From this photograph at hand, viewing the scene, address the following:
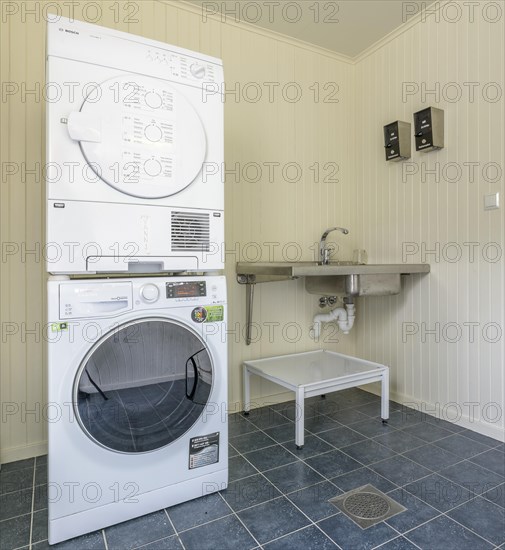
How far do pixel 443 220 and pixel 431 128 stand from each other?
21.9 inches

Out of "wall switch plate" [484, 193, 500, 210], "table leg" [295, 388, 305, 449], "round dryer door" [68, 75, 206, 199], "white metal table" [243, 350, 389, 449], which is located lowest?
"table leg" [295, 388, 305, 449]

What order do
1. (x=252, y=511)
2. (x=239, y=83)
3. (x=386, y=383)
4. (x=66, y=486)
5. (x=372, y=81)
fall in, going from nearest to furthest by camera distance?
(x=66, y=486) → (x=252, y=511) → (x=386, y=383) → (x=239, y=83) → (x=372, y=81)

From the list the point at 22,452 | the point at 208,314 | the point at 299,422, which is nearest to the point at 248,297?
the point at 299,422

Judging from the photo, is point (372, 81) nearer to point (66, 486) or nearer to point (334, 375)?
point (334, 375)

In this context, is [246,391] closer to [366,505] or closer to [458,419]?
[366,505]

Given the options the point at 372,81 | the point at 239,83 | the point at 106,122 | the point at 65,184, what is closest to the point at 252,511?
the point at 65,184

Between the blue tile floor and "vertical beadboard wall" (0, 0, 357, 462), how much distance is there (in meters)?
0.50

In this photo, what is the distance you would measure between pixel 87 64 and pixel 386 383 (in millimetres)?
2209

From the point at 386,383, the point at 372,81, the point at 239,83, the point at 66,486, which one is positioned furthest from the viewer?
the point at 372,81

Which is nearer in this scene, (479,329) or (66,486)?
(66,486)

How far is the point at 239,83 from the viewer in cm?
257

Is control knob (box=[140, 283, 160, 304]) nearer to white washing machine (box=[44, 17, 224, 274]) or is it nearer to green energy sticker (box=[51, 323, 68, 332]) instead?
white washing machine (box=[44, 17, 224, 274])

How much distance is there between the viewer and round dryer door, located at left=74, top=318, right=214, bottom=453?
4.58 feet

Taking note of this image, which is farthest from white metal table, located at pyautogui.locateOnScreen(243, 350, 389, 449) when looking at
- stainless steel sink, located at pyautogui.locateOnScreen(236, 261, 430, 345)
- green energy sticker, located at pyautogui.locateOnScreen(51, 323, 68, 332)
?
green energy sticker, located at pyautogui.locateOnScreen(51, 323, 68, 332)
